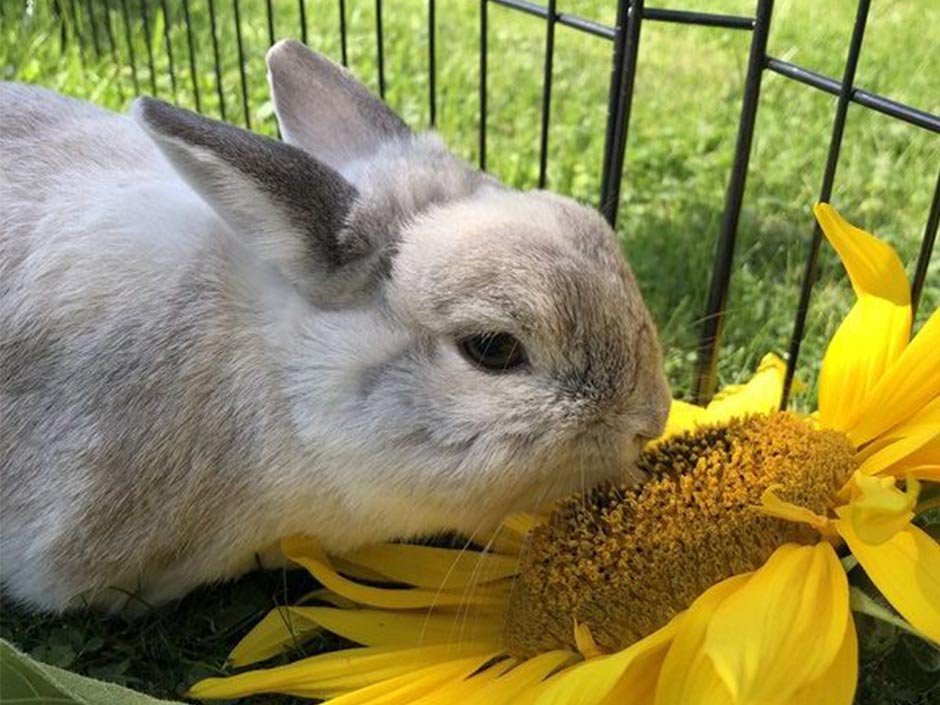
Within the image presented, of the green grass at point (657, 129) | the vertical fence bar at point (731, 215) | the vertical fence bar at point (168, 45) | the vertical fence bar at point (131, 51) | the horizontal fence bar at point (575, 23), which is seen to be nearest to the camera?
the vertical fence bar at point (731, 215)

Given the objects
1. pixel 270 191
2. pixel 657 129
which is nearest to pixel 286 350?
pixel 270 191

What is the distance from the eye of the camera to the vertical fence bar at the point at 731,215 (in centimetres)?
212

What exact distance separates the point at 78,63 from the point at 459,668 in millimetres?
2806

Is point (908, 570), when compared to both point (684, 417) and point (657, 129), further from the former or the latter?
point (657, 129)

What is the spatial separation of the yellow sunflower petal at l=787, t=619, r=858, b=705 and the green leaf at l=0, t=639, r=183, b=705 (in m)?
0.77

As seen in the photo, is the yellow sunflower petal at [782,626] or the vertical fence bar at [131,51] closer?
the yellow sunflower petal at [782,626]

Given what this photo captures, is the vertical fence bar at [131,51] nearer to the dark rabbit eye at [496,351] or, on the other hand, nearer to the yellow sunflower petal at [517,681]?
the dark rabbit eye at [496,351]

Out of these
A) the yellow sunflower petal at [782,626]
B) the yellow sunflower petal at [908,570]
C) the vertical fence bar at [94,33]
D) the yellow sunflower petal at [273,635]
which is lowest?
the yellow sunflower petal at [273,635]

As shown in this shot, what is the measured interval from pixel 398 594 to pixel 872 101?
1096 mm

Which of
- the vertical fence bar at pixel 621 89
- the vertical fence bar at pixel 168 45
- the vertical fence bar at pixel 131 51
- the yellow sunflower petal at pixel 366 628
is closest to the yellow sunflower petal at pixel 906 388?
the yellow sunflower petal at pixel 366 628

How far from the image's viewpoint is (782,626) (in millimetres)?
1456

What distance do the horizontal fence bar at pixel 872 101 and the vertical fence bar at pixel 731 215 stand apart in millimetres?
40

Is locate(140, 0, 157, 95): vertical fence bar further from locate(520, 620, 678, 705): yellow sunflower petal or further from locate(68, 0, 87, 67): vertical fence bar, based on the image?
locate(520, 620, 678, 705): yellow sunflower petal

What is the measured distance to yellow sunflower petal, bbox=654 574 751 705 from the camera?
1.44 meters
